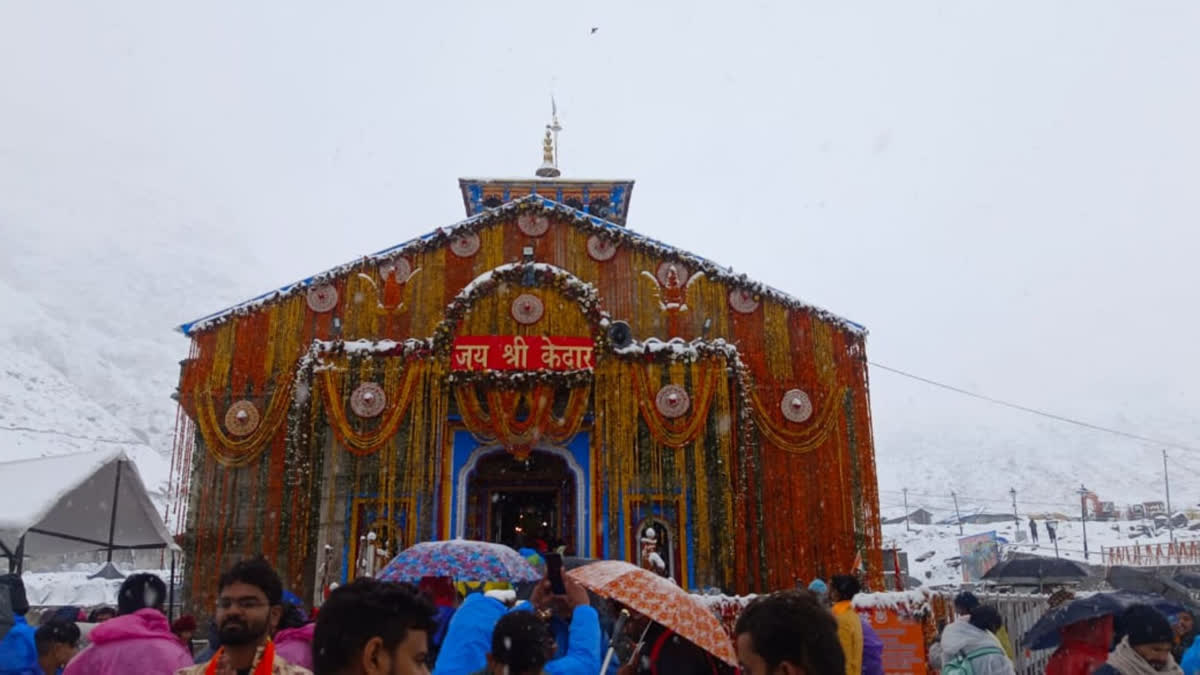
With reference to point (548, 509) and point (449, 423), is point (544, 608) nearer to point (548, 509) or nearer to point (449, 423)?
point (449, 423)

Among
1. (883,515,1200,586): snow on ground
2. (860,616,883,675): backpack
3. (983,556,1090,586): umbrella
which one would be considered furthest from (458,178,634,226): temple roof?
(883,515,1200,586): snow on ground

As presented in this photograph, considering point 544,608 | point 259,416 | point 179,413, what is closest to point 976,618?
point 544,608

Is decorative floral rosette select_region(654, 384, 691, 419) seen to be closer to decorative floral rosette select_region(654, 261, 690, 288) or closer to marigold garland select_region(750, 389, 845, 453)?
marigold garland select_region(750, 389, 845, 453)

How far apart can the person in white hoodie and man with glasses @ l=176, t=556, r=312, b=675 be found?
4.29 metres

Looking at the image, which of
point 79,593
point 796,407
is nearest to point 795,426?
point 796,407

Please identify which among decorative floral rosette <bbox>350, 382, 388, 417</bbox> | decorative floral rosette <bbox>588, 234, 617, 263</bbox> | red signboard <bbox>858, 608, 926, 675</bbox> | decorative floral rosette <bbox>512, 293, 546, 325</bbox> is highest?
decorative floral rosette <bbox>588, 234, 617, 263</bbox>

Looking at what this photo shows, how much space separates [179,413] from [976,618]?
14587 millimetres

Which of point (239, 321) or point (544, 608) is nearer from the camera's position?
point (544, 608)

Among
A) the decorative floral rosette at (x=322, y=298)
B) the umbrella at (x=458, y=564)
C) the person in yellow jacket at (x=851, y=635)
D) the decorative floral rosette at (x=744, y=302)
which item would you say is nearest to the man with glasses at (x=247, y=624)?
the person in yellow jacket at (x=851, y=635)

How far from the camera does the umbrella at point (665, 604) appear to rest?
3973 millimetres

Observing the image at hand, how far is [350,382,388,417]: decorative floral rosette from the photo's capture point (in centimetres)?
1515

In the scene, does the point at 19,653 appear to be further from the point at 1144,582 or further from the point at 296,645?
the point at 1144,582

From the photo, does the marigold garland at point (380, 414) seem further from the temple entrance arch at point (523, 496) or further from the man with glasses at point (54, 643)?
the man with glasses at point (54, 643)

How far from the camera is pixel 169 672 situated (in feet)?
12.0
